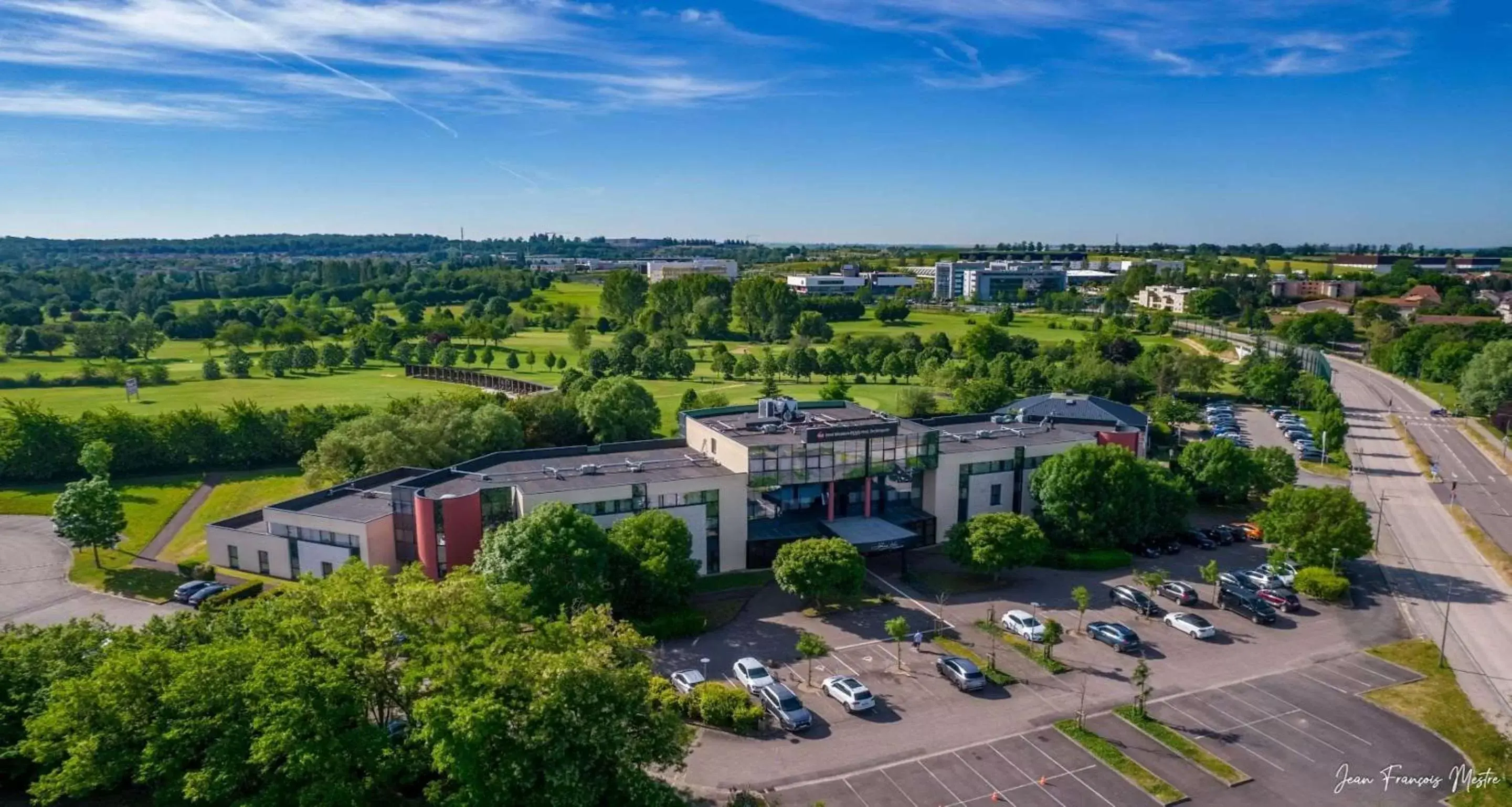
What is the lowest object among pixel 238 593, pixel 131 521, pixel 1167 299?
pixel 131 521

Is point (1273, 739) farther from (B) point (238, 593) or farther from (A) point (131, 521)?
(A) point (131, 521)

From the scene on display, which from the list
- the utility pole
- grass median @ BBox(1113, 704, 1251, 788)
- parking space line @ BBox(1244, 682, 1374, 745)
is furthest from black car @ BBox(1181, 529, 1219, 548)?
grass median @ BBox(1113, 704, 1251, 788)

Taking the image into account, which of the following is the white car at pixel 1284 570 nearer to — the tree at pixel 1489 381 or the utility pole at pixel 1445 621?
the utility pole at pixel 1445 621

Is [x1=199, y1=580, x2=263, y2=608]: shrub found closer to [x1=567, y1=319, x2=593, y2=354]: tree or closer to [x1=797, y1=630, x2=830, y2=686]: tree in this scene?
[x1=797, y1=630, x2=830, y2=686]: tree

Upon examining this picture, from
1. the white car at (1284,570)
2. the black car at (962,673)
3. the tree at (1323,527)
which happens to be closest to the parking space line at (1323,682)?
the white car at (1284,570)

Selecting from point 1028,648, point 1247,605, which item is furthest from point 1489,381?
point 1028,648

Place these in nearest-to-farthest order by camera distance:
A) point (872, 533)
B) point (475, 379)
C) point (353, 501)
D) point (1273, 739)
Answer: point (1273, 739) < point (872, 533) < point (353, 501) < point (475, 379)
